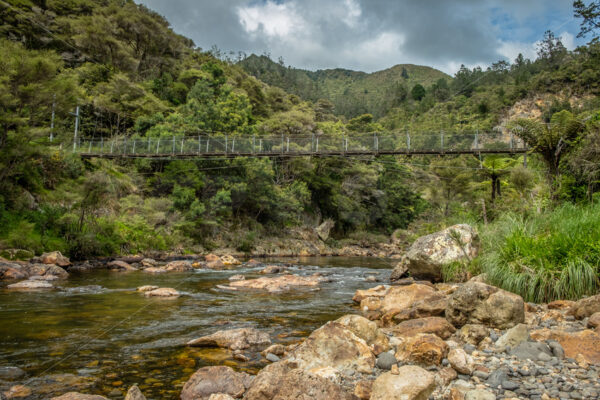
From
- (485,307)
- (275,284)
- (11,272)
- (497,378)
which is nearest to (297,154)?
(275,284)

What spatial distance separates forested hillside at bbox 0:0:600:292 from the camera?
12070mm

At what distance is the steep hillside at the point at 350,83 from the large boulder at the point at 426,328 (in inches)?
2879

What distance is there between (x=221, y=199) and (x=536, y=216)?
17789 mm

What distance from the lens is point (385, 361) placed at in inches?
142

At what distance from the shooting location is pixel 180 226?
2056cm

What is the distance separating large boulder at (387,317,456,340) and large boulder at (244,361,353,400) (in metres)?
2.00

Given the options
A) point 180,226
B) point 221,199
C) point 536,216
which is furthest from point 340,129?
point 536,216

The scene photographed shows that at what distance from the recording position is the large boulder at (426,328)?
14.2 ft

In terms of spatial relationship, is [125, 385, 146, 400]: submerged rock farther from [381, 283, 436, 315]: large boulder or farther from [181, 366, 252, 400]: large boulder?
[381, 283, 436, 315]: large boulder

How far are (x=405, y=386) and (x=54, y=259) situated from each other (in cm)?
1276

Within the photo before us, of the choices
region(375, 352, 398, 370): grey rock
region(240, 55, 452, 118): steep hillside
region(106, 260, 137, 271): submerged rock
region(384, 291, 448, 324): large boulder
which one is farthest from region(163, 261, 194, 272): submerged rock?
region(240, 55, 452, 118): steep hillside

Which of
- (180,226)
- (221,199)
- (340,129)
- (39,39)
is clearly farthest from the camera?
(340,129)

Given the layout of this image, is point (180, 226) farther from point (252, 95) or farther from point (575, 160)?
point (252, 95)

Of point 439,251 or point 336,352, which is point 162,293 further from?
point 439,251
